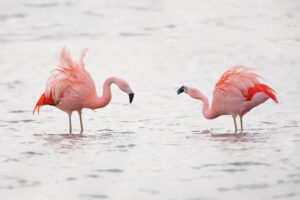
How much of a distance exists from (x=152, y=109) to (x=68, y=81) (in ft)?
5.17

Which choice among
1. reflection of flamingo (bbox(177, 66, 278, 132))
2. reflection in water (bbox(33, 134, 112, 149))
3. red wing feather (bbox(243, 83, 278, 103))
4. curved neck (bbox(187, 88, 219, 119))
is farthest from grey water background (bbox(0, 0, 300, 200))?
Result: red wing feather (bbox(243, 83, 278, 103))

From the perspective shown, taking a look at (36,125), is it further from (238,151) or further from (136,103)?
(238,151)

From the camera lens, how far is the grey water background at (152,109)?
18.0 feet

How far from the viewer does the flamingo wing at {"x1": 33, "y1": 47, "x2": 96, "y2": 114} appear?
317 inches

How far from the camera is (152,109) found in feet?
30.0

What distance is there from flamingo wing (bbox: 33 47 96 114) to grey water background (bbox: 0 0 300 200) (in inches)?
19.4

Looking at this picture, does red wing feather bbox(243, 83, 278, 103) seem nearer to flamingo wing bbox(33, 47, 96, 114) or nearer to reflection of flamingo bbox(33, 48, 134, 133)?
reflection of flamingo bbox(33, 48, 134, 133)

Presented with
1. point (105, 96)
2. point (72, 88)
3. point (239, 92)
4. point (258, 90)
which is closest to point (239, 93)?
point (239, 92)

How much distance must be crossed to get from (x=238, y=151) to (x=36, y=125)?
3.15m

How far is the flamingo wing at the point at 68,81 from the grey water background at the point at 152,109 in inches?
19.4

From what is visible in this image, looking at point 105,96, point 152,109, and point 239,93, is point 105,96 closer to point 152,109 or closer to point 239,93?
point 152,109

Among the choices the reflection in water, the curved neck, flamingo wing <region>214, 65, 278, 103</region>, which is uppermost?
flamingo wing <region>214, 65, 278, 103</region>

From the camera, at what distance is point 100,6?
19.1 m

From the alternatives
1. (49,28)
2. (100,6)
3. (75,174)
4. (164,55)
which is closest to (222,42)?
(164,55)
